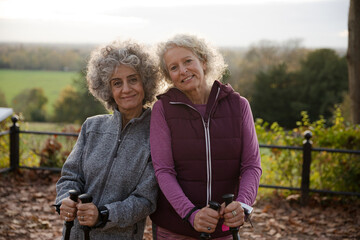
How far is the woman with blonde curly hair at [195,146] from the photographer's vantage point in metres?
1.98

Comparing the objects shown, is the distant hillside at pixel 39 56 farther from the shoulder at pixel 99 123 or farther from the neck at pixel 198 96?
the neck at pixel 198 96

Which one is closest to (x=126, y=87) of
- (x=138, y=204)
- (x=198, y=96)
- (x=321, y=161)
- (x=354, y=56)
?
(x=198, y=96)

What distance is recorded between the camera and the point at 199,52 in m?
2.12

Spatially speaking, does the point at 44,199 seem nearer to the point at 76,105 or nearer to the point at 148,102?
the point at 148,102

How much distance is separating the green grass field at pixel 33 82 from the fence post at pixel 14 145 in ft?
94.3

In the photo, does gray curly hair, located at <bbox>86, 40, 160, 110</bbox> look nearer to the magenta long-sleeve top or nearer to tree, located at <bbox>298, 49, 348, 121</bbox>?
the magenta long-sleeve top

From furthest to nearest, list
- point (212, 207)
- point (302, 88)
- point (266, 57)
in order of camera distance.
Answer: point (266, 57), point (302, 88), point (212, 207)

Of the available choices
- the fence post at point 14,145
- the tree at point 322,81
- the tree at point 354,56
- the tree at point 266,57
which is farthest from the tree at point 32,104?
the tree at point 354,56

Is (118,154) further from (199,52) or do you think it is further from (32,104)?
(32,104)

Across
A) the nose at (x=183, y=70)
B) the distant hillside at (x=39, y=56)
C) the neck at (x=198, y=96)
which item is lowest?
the neck at (x=198, y=96)

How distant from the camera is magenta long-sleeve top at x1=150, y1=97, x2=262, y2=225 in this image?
1.93 m

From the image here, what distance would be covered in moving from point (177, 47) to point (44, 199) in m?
4.03

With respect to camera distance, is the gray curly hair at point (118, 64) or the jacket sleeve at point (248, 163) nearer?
the jacket sleeve at point (248, 163)

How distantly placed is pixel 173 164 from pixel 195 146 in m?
0.16
